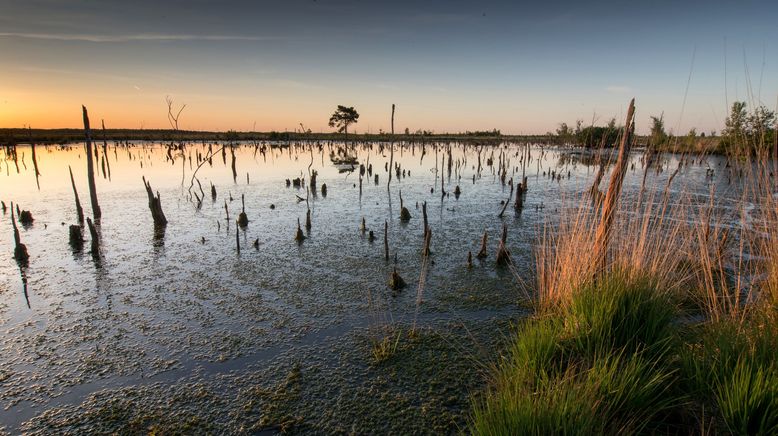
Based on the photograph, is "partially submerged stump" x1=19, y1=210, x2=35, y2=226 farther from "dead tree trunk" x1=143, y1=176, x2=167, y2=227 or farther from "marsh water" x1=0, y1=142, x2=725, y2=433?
"dead tree trunk" x1=143, y1=176, x2=167, y2=227

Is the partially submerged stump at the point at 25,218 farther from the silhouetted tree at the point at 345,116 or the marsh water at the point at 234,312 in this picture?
the silhouetted tree at the point at 345,116

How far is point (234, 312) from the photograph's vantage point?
6555 mm

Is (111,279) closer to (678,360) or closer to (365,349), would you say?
(365,349)

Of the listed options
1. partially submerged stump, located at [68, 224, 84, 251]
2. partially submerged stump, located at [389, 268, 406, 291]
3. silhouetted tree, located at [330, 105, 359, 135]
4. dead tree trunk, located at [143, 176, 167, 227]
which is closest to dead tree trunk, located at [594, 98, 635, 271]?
partially submerged stump, located at [389, 268, 406, 291]

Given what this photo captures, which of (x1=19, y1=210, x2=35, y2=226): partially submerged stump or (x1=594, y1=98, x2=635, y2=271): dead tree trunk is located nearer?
(x1=594, y1=98, x2=635, y2=271): dead tree trunk

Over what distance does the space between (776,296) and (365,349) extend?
15.9 feet

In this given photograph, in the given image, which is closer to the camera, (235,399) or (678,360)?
(678,360)

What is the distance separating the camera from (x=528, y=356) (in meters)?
4.09

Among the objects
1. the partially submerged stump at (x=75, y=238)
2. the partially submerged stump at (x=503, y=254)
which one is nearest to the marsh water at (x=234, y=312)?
the partially submerged stump at (x=75, y=238)

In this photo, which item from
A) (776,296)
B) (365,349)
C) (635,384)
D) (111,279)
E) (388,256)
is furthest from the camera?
(388,256)

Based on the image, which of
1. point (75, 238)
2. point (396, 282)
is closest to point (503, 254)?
point (396, 282)

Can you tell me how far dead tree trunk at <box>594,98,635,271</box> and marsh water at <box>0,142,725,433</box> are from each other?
1.82 m

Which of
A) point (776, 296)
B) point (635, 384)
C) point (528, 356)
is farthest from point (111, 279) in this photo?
point (776, 296)

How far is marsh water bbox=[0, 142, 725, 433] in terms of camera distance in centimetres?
434
